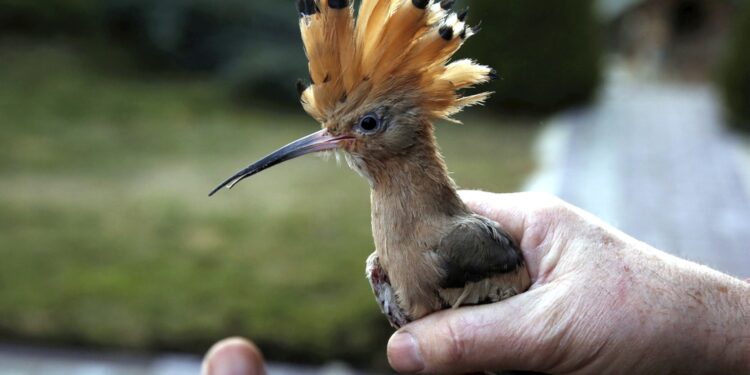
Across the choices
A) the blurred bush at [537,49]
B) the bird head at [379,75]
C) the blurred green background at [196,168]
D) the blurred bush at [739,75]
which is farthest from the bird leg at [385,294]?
the blurred bush at [739,75]

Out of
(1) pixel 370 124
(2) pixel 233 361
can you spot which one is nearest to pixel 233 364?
(2) pixel 233 361

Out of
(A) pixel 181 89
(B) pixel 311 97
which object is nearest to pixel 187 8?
(A) pixel 181 89

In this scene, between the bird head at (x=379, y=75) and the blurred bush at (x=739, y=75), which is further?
the blurred bush at (x=739, y=75)

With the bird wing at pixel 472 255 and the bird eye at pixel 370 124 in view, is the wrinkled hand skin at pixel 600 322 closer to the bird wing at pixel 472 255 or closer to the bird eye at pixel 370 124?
the bird wing at pixel 472 255

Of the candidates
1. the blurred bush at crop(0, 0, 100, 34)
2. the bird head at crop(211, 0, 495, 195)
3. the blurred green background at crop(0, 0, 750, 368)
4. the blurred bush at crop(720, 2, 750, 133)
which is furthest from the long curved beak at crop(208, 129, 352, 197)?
the blurred bush at crop(0, 0, 100, 34)

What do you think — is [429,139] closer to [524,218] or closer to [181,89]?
[524,218]

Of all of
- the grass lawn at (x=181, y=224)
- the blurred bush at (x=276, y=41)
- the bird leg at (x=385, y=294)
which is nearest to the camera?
the bird leg at (x=385, y=294)

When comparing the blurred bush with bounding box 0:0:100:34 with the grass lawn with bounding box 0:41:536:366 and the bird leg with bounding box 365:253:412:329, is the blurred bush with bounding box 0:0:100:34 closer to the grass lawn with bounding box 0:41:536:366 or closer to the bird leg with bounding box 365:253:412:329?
the grass lawn with bounding box 0:41:536:366
